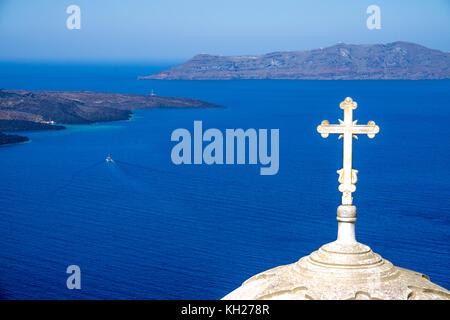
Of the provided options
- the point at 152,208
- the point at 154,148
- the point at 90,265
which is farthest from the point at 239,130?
the point at 90,265

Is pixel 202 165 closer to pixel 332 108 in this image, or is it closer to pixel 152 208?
pixel 152 208

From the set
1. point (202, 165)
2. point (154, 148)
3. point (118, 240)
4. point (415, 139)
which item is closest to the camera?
point (118, 240)

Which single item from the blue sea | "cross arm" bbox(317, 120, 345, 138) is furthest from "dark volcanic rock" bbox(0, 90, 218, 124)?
"cross arm" bbox(317, 120, 345, 138)

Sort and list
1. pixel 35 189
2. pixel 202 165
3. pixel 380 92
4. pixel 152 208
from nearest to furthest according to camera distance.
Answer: pixel 152 208, pixel 35 189, pixel 202 165, pixel 380 92

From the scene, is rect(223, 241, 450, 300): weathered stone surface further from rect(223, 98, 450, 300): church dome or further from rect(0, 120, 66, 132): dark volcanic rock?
rect(0, 120, 66, 132): dark volcanic rock

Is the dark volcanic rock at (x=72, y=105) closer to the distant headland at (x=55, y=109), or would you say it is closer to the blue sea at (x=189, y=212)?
the distant headland at (x=55, y=109)

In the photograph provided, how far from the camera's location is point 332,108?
13338cm

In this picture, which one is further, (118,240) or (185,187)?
(185,187)

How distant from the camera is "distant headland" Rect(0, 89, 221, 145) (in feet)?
382

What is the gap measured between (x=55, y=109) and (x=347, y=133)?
400ft

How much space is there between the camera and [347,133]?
7254 mm

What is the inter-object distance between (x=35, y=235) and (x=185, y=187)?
1784cm

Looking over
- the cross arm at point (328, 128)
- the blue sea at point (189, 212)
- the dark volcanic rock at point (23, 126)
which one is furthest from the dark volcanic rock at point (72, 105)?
the cross arm at point (328, 128)

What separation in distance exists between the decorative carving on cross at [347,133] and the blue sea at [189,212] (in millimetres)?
32263
